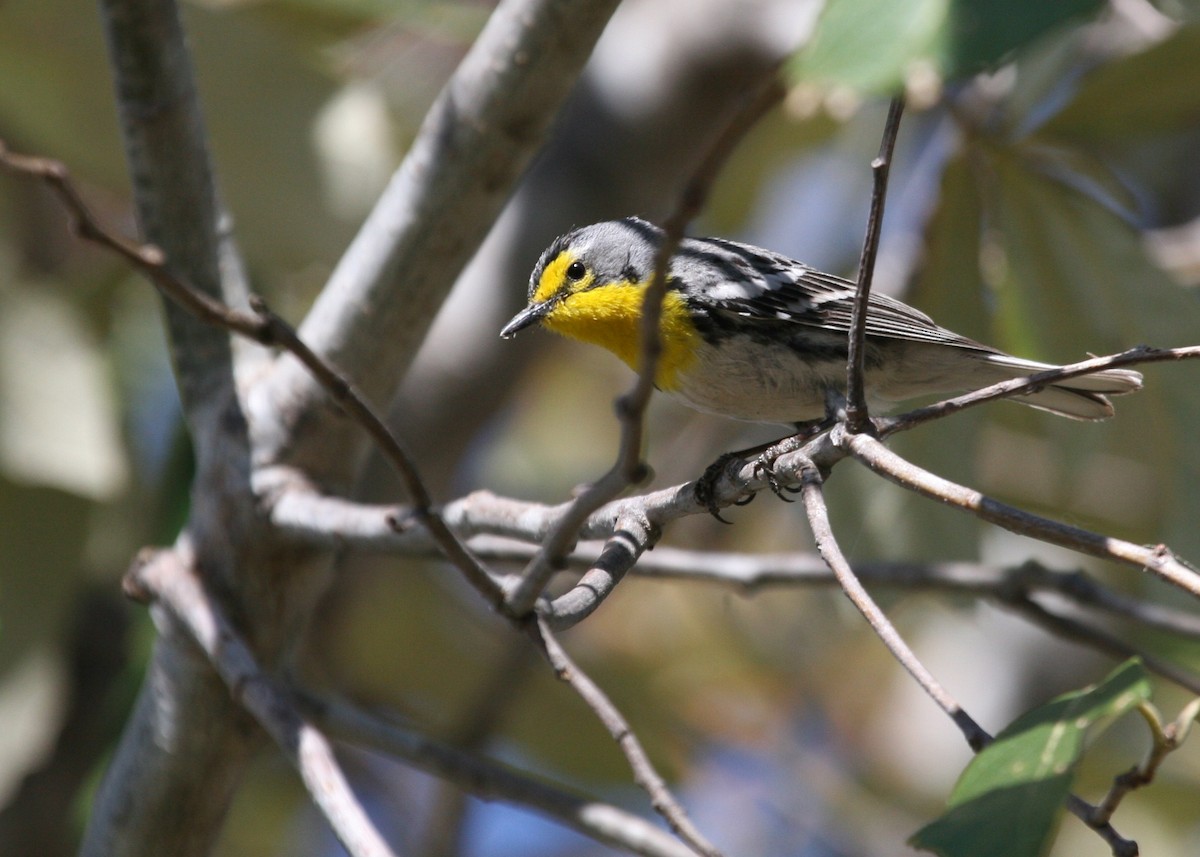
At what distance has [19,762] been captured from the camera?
8.50 ft

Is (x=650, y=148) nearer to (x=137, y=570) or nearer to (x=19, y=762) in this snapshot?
(x=137, y=570)

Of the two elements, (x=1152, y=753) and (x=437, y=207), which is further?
(x=437, y=207)

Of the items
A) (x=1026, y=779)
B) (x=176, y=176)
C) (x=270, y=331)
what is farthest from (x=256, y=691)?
(x=1026, y=779)

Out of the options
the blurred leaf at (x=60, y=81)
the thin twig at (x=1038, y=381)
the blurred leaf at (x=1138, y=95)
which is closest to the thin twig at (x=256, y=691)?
the thin twig at (x=1038, y=381)

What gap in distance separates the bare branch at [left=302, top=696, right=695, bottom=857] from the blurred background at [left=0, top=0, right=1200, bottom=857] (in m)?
→ 0.97

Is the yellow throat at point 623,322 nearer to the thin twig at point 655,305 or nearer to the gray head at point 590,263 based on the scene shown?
the gray head at point 590,263

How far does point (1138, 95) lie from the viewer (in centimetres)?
274

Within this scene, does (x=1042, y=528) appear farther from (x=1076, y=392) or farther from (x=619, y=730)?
(x=1076, y=392)

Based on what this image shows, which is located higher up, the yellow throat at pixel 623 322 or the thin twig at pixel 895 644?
the yellow throat at pixel 623 322

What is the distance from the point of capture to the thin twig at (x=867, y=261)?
126 centimetres

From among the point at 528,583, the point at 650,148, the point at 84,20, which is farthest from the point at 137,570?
the point at 650,148

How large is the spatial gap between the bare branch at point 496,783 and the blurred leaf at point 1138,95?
6.33 feet

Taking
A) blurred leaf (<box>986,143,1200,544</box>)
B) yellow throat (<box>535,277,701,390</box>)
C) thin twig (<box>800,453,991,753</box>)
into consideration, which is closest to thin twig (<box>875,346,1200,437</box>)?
thin twig (<box>800,453,991,753</box>)

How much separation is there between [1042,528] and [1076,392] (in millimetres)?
1349
